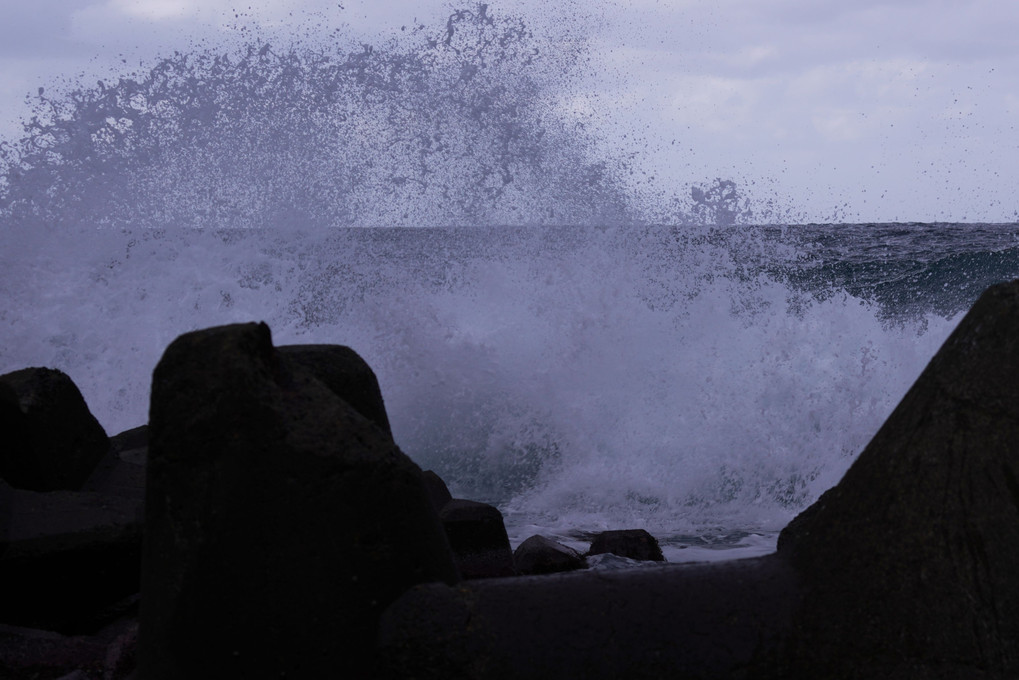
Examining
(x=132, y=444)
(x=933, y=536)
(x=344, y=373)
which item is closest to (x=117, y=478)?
(x=132, y=444)

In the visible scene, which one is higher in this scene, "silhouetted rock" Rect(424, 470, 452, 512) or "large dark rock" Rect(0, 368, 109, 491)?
"large dark rock" Rect(0, 368, 109, 491)

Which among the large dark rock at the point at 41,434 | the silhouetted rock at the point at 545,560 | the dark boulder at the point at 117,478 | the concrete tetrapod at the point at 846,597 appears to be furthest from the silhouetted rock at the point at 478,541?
the concrete tetrapod at the point at 846,597

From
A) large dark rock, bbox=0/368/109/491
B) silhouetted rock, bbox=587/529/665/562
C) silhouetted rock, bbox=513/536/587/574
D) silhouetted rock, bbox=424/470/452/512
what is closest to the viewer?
large dark rock, bbox=0/368/109/491

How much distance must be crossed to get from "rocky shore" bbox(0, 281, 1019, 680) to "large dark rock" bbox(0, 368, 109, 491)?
1149 millimetres

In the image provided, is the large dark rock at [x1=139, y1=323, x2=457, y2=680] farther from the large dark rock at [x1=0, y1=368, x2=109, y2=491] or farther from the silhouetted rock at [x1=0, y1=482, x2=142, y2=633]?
the large dark rock at [x1=0, y1=368, x2=109, y2=491]

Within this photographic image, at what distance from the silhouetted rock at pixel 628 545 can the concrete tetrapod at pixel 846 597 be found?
174 centimetres

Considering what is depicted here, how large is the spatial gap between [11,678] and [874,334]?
234 inches

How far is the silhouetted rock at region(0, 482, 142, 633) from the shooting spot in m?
2.43

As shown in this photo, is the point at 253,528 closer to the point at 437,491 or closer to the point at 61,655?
the point at 61,655

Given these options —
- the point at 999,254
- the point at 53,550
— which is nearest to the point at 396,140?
the point at 53,550

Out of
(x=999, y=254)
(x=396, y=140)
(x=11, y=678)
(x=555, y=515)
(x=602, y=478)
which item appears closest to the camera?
(x=11, y=678)

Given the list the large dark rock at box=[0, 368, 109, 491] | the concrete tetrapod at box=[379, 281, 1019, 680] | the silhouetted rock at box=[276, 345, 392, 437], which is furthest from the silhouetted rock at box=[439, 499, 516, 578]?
the concrete tetrapod at box=[379, 281, 1019, 680]

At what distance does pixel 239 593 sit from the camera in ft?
5.54

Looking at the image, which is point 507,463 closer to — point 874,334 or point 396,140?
point 874,334
